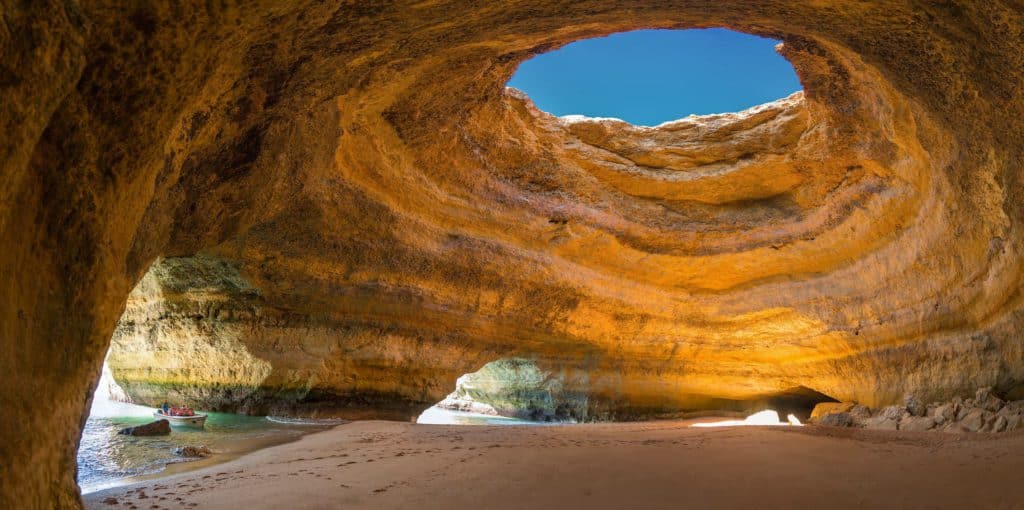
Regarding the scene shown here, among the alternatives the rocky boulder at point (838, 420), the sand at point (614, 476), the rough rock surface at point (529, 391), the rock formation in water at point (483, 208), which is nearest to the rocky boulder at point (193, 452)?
the sand at point (614, 476)

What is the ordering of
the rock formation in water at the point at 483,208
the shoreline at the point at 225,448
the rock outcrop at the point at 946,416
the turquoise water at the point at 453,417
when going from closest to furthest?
the rock formation in water at the point at 483,208 → the shoreline at the point at 225,448 → the rock outcrop at the point at 946,416 → the turquoise water at the point at 453,417

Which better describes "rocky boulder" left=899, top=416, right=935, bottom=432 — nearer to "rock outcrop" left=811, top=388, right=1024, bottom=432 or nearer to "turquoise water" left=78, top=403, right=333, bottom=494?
"rock outcrop" left=811, top=388, right=1024, bottom=432

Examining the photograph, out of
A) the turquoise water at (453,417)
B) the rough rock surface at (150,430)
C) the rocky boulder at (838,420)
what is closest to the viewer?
the rough rock surface at (150,430)

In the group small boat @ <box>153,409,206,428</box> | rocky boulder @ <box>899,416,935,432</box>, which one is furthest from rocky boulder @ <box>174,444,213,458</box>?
rocky boulder @ <box>899,416,935,432</box>

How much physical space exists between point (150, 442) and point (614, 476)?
519cm

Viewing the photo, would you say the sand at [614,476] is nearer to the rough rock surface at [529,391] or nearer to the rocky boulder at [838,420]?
the rocky boulder at [838,420]

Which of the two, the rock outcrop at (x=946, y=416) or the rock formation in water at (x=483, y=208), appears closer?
the rock formation in water at (x=483, y=208)

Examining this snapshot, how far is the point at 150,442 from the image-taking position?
638cm

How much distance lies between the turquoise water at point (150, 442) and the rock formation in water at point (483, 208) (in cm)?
110

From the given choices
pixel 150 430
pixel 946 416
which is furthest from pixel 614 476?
pixel 150 430

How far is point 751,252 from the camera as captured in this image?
1048 cm

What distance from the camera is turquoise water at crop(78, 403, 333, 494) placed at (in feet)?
15.7

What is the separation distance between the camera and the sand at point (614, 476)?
10.1ft

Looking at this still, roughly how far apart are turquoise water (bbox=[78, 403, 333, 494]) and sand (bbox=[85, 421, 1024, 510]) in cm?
69
